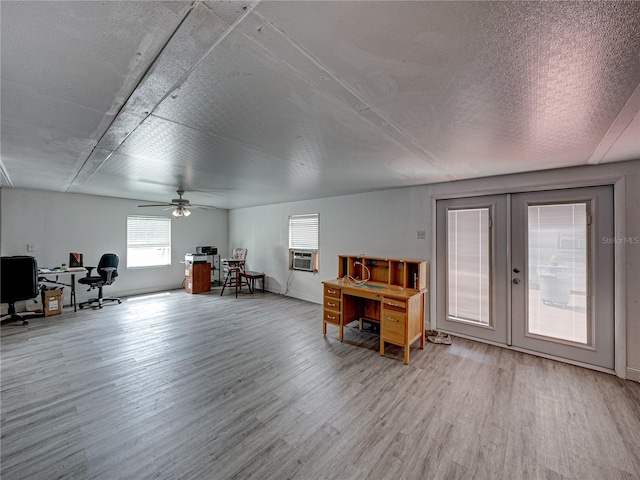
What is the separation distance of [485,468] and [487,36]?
2.42 metres

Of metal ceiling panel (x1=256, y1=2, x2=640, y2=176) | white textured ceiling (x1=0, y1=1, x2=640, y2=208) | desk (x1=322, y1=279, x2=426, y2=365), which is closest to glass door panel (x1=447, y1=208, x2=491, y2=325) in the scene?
desk (x1=322, y1=279, x2=426, y2=365)

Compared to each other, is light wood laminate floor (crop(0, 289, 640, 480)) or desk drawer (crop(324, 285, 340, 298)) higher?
desk drawer (crop(324, 285, 340, 298))

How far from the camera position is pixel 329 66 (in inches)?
50.1

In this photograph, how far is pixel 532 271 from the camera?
3.27 meters

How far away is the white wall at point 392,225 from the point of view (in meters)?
2.70

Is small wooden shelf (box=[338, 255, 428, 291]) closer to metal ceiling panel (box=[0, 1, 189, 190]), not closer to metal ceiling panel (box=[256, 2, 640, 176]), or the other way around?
metal ceiling panel (box=[256, 2, 640, 176])

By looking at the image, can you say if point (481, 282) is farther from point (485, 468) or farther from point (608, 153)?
point (485, 468)

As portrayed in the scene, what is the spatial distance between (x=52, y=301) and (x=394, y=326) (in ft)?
19.4

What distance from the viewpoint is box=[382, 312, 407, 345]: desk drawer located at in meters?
3.12

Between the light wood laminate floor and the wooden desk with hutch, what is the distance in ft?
1.01

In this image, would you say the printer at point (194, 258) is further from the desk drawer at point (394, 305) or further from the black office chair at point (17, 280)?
the desk drawer at point (394, 305)

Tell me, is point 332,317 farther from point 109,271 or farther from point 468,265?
point 109,271

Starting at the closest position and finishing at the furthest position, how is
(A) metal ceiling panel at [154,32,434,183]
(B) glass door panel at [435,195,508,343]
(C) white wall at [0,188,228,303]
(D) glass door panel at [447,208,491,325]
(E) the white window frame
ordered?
1. (A) metal ceiling panel at [154,32,434,183]
2. (B) glass door panel at [435,195,508,343]
3. (D) glass door panel at [447,208,491,325]
4. (C) white wall at [0,188,228,303]
5. (E) the white window frame

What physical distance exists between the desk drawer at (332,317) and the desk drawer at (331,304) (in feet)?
0.17
